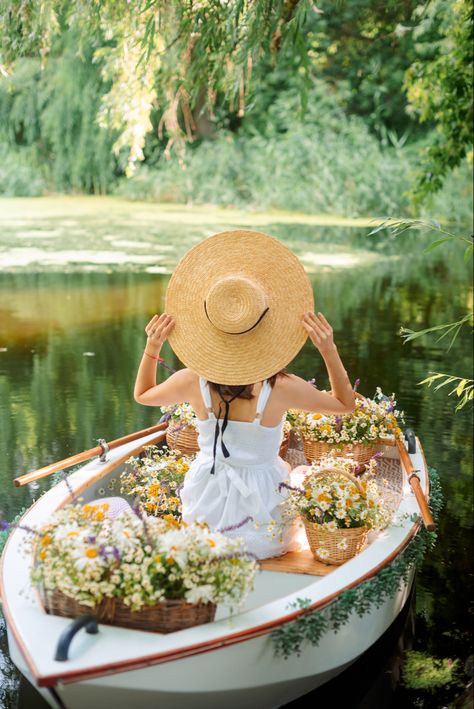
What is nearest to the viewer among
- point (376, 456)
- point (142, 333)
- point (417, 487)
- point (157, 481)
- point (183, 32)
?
point (417, 487)

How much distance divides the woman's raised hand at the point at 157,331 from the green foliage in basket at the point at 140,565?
2.75 feet

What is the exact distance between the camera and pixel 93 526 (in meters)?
3.13

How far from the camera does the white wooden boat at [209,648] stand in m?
2.94

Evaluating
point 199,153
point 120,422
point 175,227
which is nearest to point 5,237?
point 175,227

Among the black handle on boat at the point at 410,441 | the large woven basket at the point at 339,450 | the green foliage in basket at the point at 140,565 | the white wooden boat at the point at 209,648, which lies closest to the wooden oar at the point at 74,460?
the white wooden boat at the point at 209,648

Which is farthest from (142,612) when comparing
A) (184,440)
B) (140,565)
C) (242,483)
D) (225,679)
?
(184,440)

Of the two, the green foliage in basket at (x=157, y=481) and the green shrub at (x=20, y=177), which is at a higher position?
the green foliage in basket at (x=157, y=481)

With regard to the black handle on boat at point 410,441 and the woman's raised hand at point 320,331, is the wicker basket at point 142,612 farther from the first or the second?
the black handle on boat at point 410,441

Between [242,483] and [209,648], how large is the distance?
915 mm

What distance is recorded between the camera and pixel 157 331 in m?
3.78

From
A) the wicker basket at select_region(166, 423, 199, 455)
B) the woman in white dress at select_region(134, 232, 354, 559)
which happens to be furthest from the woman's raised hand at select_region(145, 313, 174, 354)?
the wicker basket at select_region(166, 423, 199, 455)

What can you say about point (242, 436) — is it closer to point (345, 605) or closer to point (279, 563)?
point (279, 563)

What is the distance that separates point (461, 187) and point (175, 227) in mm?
6033

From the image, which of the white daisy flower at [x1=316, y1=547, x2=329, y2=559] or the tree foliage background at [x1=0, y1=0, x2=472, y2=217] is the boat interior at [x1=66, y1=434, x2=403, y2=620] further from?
the tree foliage background at [x1=0, y1=0, x2=472, y2=217]
